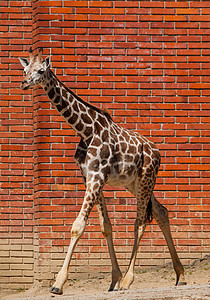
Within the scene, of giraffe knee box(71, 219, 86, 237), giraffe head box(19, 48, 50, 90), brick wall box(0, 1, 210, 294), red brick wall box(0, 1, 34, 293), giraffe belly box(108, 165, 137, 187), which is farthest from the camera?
red brick wall box(0, 1, 34, 293)

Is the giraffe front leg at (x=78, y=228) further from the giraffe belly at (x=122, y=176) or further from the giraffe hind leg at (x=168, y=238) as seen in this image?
the giraffe hind leg at (x=168, y=238)

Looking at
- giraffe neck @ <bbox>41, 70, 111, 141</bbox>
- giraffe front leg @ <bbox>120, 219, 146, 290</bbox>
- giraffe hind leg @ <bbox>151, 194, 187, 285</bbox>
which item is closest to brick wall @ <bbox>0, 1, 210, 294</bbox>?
giraffe hind leg @ <bbox>151, 194, 187, 285</bbox>

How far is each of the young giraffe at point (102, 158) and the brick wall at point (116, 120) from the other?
1378 millimetres

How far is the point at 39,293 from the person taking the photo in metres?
Answer: 8.49

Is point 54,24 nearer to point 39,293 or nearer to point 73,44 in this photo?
point 73,44

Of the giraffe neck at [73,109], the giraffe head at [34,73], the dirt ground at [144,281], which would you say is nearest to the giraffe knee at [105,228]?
the dirt ground at [144,281]

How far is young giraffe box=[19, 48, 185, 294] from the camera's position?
21.6ft

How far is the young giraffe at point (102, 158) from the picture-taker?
6598 mm

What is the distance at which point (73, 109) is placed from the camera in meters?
6.86

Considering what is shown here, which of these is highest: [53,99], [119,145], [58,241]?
[53,99]

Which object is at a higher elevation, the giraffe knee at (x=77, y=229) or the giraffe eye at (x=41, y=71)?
the giraffe eye at (x=41, y=71)

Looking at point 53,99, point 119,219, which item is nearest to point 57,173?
point 119,219

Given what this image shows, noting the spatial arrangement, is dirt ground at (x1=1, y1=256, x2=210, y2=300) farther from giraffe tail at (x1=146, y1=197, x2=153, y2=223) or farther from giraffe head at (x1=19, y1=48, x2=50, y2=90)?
giraffe head at (x1=19, y1=48, x2=50, y2=90)

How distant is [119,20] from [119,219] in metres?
3.03
